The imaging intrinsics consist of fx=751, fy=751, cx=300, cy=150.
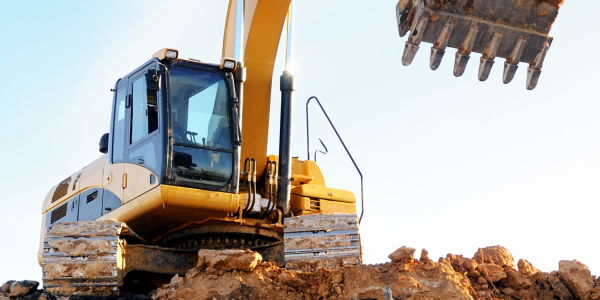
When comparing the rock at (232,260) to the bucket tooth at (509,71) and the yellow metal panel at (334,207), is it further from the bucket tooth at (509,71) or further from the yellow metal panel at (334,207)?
the bucket tooth at (509,71)

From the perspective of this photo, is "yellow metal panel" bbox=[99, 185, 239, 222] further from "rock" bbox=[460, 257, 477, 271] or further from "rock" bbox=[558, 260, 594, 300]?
"rock" bbox=[558, 260, 594, 300]

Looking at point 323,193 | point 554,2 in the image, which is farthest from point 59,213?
point 554,2

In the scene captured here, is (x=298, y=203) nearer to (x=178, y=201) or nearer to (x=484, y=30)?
(x=178, y=201)

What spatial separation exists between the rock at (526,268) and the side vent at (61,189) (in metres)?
5.55

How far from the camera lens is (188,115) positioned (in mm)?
7715

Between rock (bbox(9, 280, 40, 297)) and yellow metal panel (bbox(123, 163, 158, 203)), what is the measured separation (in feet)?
4.11

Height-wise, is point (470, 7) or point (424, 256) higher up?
point (470, 7)

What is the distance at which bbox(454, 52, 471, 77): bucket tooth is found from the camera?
621 centimetres

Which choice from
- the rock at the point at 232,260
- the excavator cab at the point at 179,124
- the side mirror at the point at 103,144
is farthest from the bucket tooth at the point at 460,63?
the side mirror at the point at 103,144

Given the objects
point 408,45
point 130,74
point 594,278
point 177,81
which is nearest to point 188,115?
point 177,81

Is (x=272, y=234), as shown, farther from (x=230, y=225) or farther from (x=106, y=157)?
(x=106, y=157)

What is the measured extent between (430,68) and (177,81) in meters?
2.89

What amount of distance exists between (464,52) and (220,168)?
108 inches

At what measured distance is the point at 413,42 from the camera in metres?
6.06
